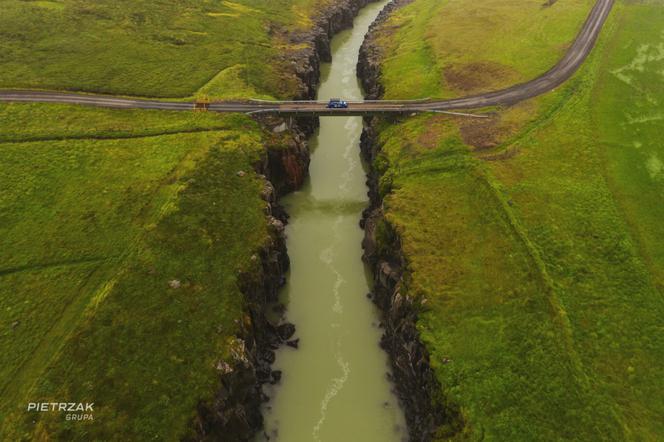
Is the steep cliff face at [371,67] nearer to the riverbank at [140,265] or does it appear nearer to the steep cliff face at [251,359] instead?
the riverbank at [140,265]

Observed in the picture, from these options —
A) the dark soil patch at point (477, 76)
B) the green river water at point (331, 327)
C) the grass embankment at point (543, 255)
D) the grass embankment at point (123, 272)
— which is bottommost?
the green river water at point (331, 327)

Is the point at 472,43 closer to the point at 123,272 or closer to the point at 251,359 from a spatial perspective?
the point at 251,359

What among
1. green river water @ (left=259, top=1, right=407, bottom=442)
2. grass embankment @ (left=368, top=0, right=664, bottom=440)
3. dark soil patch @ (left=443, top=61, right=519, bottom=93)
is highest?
dark soil patch @ (left=443, top=61, right=519, bottom=93)

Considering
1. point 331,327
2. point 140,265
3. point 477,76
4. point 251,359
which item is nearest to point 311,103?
point 477,76

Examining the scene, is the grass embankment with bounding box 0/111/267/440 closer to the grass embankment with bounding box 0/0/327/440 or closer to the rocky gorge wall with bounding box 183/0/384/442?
the grass embankment with bounding box 0/0/327/440

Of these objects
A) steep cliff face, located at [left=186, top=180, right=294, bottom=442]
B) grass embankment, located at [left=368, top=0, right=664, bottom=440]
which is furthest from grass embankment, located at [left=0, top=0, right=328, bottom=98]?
steep cliff face, located at [left=186, top=180, right=294, bottom=442]

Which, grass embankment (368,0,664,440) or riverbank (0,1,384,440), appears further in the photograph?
grass embankment (368,0,664,440)

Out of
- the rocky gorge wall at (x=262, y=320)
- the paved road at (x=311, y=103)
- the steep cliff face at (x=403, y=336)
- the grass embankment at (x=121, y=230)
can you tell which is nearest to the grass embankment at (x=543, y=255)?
the steep cliff face at (x=403, y=336)
